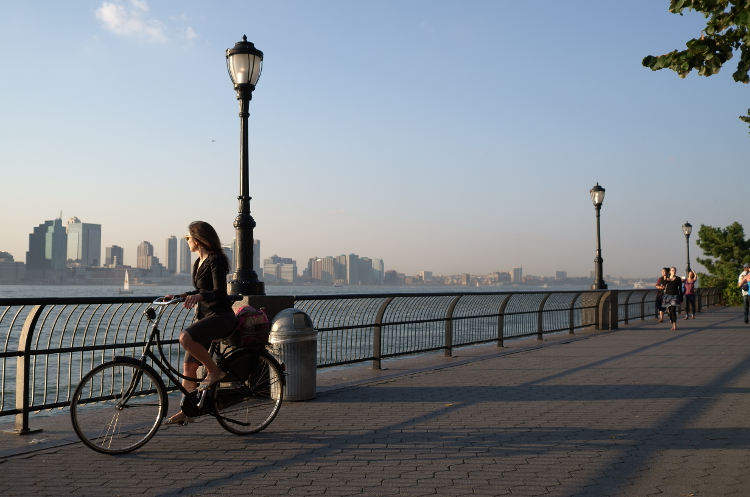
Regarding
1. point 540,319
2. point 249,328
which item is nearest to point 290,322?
point 249,328

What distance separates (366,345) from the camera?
408 inches

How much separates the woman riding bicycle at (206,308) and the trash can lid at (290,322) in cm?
148

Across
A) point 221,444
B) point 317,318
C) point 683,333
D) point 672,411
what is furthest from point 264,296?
point 683,333

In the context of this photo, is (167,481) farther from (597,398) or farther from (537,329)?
(537,329)

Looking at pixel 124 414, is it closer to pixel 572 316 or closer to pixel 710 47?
pixel 710 47

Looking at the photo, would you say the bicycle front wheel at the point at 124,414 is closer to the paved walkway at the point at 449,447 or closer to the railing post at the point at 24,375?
the paved walkway at the point at 449,447

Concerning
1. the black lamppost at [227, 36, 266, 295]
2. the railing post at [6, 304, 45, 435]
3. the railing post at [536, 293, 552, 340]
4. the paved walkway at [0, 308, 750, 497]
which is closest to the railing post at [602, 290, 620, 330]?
the railing post at [536, 293, 552, 340]

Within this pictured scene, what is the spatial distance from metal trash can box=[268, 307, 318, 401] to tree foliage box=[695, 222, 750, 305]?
39.3 meters

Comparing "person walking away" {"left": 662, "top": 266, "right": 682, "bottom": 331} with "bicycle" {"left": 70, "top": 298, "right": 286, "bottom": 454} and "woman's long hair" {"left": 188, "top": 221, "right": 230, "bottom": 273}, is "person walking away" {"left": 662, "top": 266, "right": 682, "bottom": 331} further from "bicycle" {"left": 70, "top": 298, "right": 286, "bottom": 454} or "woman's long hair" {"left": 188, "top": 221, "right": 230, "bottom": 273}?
"woman's long hair" {"left": 188, "top": 221, "right": 230, "bottom": 273}

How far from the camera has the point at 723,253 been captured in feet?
144

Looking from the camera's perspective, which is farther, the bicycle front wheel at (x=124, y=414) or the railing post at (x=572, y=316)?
the railing post at (x=572, y=316)

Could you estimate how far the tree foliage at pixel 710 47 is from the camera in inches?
224

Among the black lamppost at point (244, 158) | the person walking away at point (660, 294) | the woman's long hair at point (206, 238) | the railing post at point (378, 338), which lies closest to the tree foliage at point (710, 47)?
the woman's long hair at point (206, 238)

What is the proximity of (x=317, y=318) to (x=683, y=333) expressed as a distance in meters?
12.5
